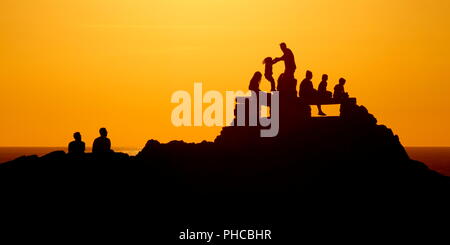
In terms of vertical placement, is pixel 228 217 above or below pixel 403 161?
below

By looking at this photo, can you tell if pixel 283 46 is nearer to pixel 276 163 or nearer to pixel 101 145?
pixel 276 163

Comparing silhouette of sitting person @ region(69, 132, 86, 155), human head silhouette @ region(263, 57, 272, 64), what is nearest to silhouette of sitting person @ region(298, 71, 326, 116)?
human head silhouette @ region(263, 57, 272, 64)

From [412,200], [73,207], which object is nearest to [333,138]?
[412,200]

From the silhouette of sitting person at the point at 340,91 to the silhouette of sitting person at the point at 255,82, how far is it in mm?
3876

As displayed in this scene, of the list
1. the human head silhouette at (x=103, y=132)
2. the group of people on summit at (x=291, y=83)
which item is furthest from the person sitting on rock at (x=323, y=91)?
the human head silhouette at (x=103, y=132)

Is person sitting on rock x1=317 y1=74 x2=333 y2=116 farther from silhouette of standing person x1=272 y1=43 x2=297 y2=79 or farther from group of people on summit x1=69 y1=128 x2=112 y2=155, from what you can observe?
group of people on summit x1=69 y1=128 x2=112 y2=155

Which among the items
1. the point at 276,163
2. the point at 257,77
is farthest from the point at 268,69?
the point at 276,163

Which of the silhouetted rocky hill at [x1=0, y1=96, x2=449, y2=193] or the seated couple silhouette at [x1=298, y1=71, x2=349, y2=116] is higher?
the seated couple silhouette at [x1=298, y1=71, x2=349, y2=116]

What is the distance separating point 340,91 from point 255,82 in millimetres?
4308

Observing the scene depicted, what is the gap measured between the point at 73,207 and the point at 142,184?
10.6ft

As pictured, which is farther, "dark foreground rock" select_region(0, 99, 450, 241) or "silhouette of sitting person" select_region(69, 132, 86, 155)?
"silhouette of sitting person" select_region(69, 132, 86, 155)

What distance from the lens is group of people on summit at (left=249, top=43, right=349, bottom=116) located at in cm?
3728

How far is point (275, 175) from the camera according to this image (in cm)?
3525
